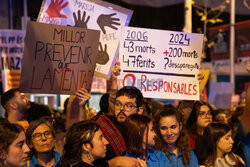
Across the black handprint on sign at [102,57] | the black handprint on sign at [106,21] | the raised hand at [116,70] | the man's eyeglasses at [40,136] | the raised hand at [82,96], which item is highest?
the black handprint on sign at [106,21]

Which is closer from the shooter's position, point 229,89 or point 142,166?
point 142,166

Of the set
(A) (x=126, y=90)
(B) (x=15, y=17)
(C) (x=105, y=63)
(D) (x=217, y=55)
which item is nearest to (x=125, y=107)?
(A) (x=126, y=90)

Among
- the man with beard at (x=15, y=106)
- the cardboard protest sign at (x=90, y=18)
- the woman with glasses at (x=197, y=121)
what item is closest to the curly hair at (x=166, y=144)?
the woman with glasses at (x=197, y=121)

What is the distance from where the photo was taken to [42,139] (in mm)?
4801

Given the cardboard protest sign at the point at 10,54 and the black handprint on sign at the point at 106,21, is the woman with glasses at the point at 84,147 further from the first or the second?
the cardboard protest sign at the point at 10,54

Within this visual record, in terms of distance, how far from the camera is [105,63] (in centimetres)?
632

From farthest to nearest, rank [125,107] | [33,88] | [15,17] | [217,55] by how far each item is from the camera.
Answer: [217,55] → [15,17] → [33,88] → [125,107]

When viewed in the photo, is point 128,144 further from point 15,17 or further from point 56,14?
point 15,17

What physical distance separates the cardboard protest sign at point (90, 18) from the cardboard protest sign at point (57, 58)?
2.43 feet

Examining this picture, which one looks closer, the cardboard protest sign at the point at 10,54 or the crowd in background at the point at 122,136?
the crowd in background at the point at 122,136

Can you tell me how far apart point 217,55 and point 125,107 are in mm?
11946

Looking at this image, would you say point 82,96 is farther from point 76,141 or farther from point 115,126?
point 76,141

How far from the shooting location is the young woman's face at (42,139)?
4.77m

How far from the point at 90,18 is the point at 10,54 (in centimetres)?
274
